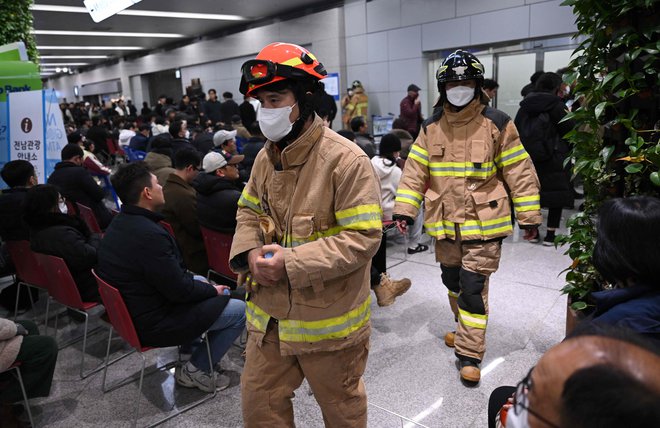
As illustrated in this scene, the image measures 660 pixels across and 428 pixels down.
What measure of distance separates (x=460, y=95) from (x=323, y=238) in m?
1.46

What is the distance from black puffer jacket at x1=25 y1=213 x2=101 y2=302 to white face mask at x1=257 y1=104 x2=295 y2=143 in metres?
2.15

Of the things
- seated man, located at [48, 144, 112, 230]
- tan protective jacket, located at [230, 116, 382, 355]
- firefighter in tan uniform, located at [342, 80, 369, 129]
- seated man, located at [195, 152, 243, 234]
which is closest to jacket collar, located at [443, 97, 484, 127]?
tan protective jacket, located at [230, 116, 382, 355]

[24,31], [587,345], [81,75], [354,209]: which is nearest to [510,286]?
[354,209]

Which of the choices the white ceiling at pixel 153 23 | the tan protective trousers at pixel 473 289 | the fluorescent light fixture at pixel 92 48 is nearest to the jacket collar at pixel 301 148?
the tan protective trousers at pixel 473 289

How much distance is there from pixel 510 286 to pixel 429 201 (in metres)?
1.70

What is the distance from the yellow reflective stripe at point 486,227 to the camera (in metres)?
2.67

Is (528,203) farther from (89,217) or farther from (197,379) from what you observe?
(89,217)

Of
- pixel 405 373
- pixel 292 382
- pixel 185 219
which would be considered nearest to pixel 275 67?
pixel 292 382

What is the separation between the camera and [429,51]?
30.9 ft

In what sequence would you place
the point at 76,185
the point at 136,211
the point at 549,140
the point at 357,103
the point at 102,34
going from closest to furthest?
the point at 136,211 → the point at 76,185 → the point at 549,140 → the point at 357,103 → the point at 102,34

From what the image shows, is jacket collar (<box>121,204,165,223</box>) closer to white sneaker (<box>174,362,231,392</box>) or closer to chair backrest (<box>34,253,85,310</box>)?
chair backrest (<box>34,253,85,310</box>)

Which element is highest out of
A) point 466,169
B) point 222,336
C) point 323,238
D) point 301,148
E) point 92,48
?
point 92,48

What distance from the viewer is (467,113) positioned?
2.70 meters

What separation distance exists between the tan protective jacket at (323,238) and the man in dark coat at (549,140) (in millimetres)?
3932
